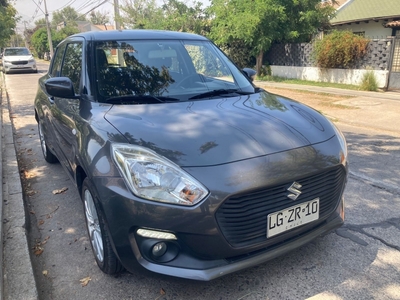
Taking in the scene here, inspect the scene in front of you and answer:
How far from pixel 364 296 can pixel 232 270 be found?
917 millimetres

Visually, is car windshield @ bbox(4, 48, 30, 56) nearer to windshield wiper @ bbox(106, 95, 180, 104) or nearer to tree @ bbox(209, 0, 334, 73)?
tree @ bbox(209, 0, 334, 73)

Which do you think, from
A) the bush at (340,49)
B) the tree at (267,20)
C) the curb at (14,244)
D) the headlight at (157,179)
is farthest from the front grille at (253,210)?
the tree at (267,20)

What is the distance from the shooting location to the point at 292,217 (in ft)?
7.06

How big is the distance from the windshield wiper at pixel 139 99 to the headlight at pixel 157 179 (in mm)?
784

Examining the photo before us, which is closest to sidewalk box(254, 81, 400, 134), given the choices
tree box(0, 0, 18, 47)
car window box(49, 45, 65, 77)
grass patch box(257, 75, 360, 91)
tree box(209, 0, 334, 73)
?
grass patch box(257, 75, 360, 91)

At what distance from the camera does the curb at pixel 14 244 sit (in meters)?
2.37

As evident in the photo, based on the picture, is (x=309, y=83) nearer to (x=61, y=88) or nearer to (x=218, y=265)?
(x=61, y=88)

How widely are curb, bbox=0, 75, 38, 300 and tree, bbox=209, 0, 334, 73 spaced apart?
12.0m

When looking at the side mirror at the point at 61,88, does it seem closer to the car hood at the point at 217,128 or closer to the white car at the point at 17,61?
the car hood at the point at 217,128

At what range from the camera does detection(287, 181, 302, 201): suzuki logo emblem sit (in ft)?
6.88

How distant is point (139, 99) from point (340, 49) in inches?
472

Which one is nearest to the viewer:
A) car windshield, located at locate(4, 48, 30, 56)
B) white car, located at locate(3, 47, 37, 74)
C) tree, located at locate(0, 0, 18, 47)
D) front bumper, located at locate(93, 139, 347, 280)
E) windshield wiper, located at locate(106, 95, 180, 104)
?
front bumper, located at locate(93, 139, 347, 280)

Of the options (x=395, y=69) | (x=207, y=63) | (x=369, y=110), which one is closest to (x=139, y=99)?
(x=207, y=63)

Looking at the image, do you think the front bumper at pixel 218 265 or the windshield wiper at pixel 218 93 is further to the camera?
the windshield wiper at pixel 218 93
